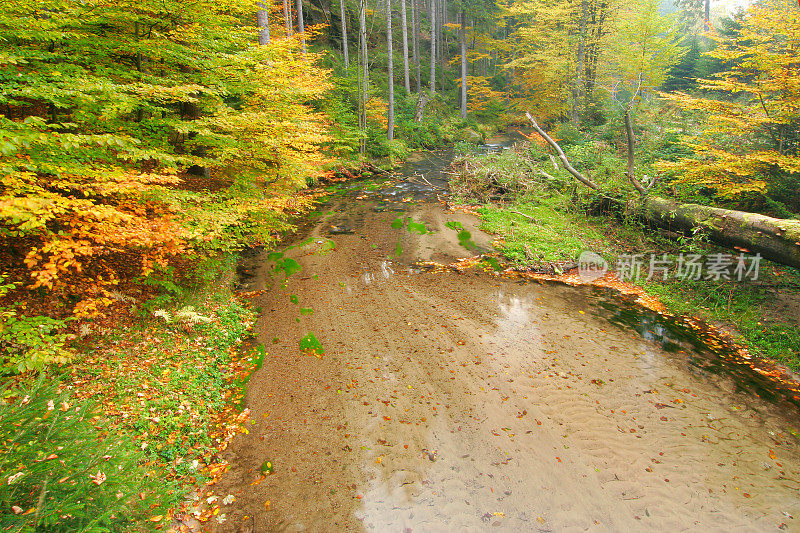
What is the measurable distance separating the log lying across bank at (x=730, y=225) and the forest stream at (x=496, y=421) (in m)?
2.60

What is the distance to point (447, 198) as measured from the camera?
15242 mm

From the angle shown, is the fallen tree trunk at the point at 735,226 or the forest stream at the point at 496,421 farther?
the fallen tree trunk at the point at 735,226

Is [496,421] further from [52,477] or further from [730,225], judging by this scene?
[730,225]

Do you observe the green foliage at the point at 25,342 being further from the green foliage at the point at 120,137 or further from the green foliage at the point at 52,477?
the green foliage at the point at 52,477

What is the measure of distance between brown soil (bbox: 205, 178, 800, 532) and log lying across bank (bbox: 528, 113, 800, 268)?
347 cm

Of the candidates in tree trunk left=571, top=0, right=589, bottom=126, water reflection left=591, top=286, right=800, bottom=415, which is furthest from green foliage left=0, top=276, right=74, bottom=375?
tree trunk left=571, top=0, right=589, bottom=126

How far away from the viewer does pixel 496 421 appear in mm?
4969

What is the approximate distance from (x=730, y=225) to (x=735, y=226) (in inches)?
4.5

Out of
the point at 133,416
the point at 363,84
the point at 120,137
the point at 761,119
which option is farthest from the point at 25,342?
the point at 363,84

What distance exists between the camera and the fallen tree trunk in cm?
723

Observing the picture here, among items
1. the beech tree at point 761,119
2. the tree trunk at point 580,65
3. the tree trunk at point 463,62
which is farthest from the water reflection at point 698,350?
the tree trunk at point 463,62

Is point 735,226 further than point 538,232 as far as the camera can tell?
No

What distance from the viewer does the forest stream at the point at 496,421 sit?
3893 mm

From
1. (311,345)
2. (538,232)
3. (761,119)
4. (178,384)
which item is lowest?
(311,345)
